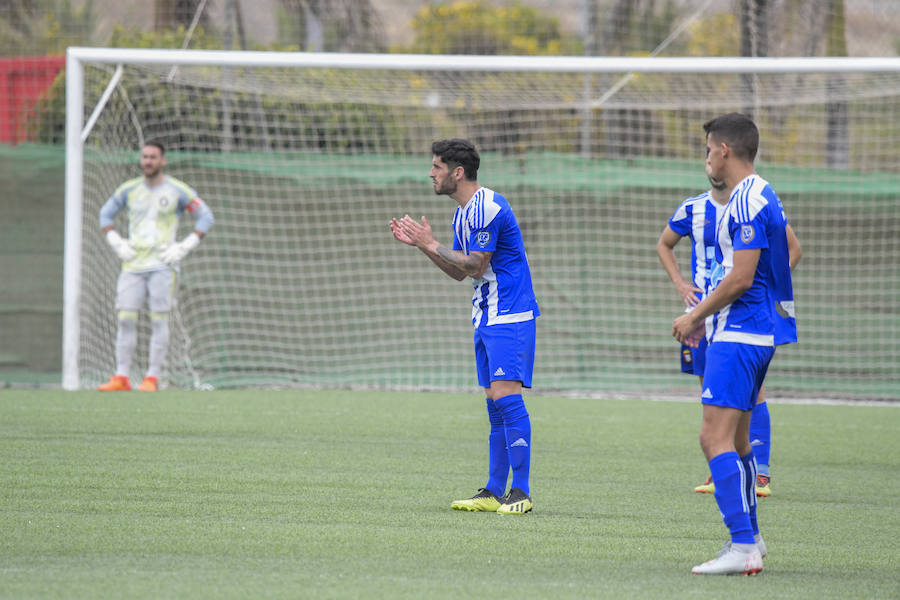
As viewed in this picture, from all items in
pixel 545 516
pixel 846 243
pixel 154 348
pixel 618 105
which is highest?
pixel 618 105

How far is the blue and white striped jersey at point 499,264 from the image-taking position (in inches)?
226

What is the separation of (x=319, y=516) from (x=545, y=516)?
1.13 metres

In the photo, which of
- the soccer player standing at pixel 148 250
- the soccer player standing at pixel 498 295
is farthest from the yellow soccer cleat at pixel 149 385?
the soccer player standing at pixel 498 295

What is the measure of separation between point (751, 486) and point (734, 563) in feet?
1.26

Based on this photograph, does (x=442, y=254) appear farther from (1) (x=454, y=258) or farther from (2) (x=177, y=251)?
(2) (x=177, y=251)

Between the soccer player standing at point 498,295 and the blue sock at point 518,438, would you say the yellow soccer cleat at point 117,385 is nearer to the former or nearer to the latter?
the soccer player standing at point 498,295

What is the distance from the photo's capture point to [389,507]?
5.69 meters

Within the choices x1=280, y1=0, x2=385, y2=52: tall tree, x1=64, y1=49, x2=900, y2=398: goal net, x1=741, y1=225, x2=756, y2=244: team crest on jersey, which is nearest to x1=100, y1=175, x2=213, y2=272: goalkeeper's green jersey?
x1=64, y1=49, x2=900, y2=398: goal net

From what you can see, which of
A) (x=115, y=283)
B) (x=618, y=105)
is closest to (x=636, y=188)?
(x=618, y=105)

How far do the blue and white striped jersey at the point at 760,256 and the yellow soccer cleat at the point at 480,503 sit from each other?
5.85 ft

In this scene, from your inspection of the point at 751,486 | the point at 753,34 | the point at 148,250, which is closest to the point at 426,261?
the point at 148,250

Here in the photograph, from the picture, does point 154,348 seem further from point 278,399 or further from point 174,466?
point 174,466

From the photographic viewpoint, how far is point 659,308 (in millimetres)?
13008

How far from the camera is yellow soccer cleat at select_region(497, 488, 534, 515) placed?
18.6 feet
